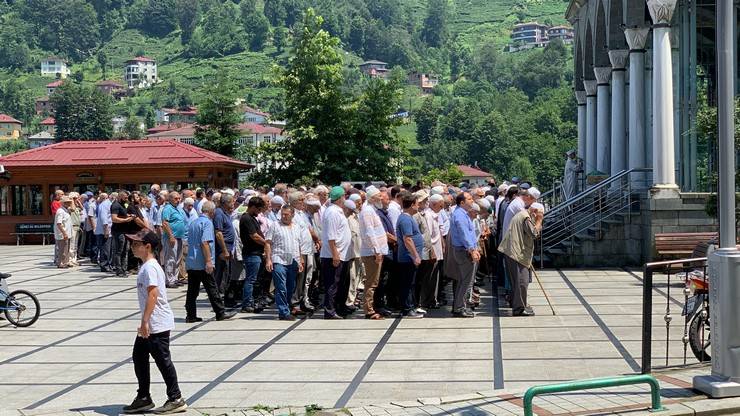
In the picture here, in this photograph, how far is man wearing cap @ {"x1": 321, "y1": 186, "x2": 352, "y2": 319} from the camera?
14555 mm

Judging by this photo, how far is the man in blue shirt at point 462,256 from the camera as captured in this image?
47.8ft

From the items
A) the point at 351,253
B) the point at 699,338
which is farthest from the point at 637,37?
the point at 699,338

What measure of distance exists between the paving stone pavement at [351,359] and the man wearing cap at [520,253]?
0.29 m

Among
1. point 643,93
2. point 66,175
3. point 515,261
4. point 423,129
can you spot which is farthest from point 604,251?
point 423,129

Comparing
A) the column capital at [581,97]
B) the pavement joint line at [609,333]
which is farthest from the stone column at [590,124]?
the pavement joint line at [609,333]

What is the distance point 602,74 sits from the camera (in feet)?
102

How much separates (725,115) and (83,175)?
94.4ft

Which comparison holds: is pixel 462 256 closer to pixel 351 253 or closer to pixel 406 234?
pixel 406 234

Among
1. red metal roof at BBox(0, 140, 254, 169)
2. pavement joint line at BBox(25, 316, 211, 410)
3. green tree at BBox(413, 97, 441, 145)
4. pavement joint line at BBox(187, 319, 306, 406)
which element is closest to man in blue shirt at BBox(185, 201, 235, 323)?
pavement joint line at BBox(187, 319, 306, 406)

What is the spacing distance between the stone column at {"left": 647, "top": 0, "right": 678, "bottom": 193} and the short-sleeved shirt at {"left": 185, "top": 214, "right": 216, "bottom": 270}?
35.1 feet

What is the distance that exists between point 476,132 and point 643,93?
127645 mm

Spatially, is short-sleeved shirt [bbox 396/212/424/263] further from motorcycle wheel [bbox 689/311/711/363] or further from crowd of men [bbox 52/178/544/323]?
motorcycle wheel [bbox 689/311/711/363]

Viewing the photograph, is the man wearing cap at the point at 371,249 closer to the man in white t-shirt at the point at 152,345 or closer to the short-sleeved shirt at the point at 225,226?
the short-sleeved shirt at the point at 225,226

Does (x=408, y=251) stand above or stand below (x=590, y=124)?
below
